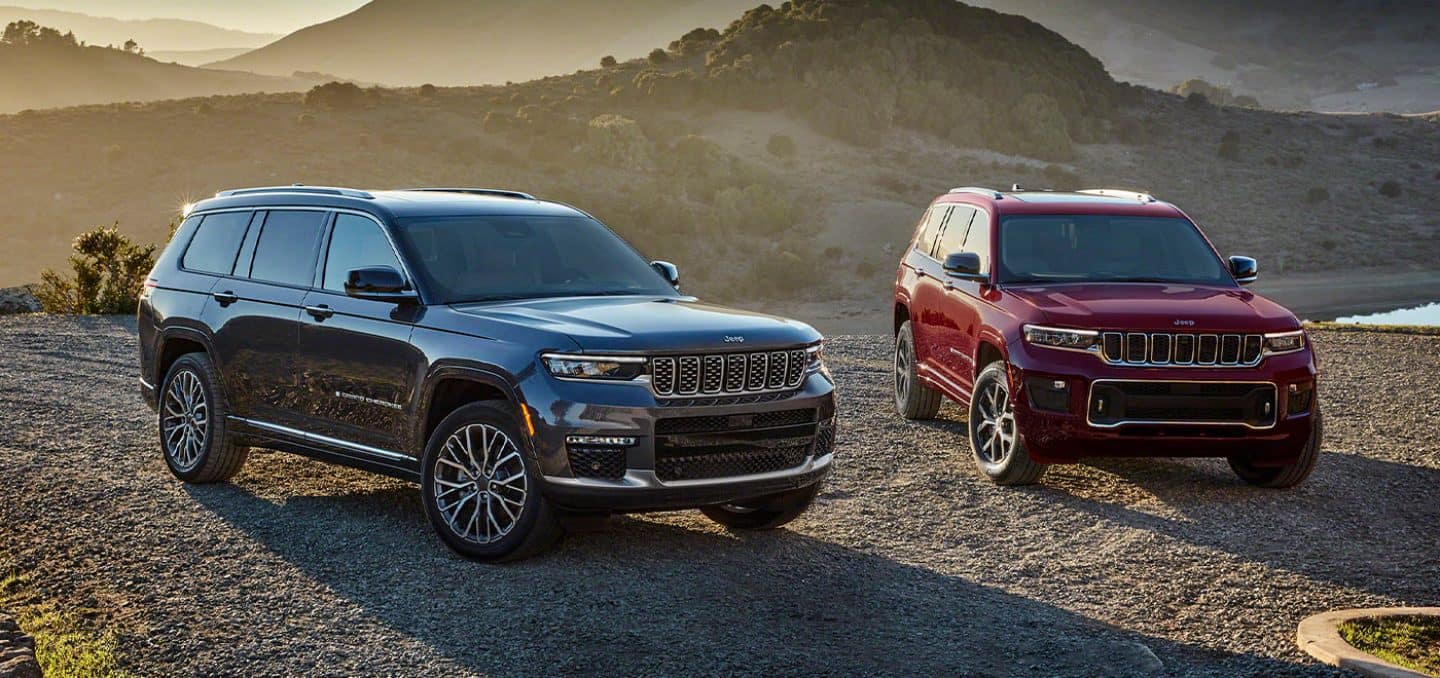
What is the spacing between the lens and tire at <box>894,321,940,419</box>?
12266 millimetres

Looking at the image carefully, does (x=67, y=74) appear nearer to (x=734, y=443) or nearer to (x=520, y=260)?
(x=520, y=260)

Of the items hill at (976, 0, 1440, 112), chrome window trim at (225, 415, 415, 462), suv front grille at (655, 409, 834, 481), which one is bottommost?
chrome window trim at (225, 415, 415, 462)

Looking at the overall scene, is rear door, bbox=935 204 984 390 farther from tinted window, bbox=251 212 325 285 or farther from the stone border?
the stone border

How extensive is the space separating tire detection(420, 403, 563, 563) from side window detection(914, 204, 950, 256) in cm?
565

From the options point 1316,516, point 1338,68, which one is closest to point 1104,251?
point 1316,516

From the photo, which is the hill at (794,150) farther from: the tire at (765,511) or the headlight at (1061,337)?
the tire at (765,511)

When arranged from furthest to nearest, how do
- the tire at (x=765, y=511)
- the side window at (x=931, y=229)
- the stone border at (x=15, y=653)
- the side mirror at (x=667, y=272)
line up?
the side window at (x=931, y=229)
the side mirror at (x=667, y=272)
the tire at (x=765, y=511)
the stone border at (x=15, y=653)

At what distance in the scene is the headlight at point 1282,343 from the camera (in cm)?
902

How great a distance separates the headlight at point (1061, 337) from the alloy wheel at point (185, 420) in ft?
16.8

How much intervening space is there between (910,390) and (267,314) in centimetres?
569

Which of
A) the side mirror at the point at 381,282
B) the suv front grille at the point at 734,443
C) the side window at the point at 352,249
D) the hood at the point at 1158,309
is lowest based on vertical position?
the suv front grille at the point at 734,443

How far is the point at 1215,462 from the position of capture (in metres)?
10.8

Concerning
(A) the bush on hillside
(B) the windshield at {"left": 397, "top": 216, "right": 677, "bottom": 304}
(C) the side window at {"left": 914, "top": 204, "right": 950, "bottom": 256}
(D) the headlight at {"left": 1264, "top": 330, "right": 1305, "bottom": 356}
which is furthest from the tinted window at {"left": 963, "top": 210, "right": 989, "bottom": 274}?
(A) the bush on hillside

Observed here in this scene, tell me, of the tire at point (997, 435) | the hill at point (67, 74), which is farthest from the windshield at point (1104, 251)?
the hill at point (67, 74)
